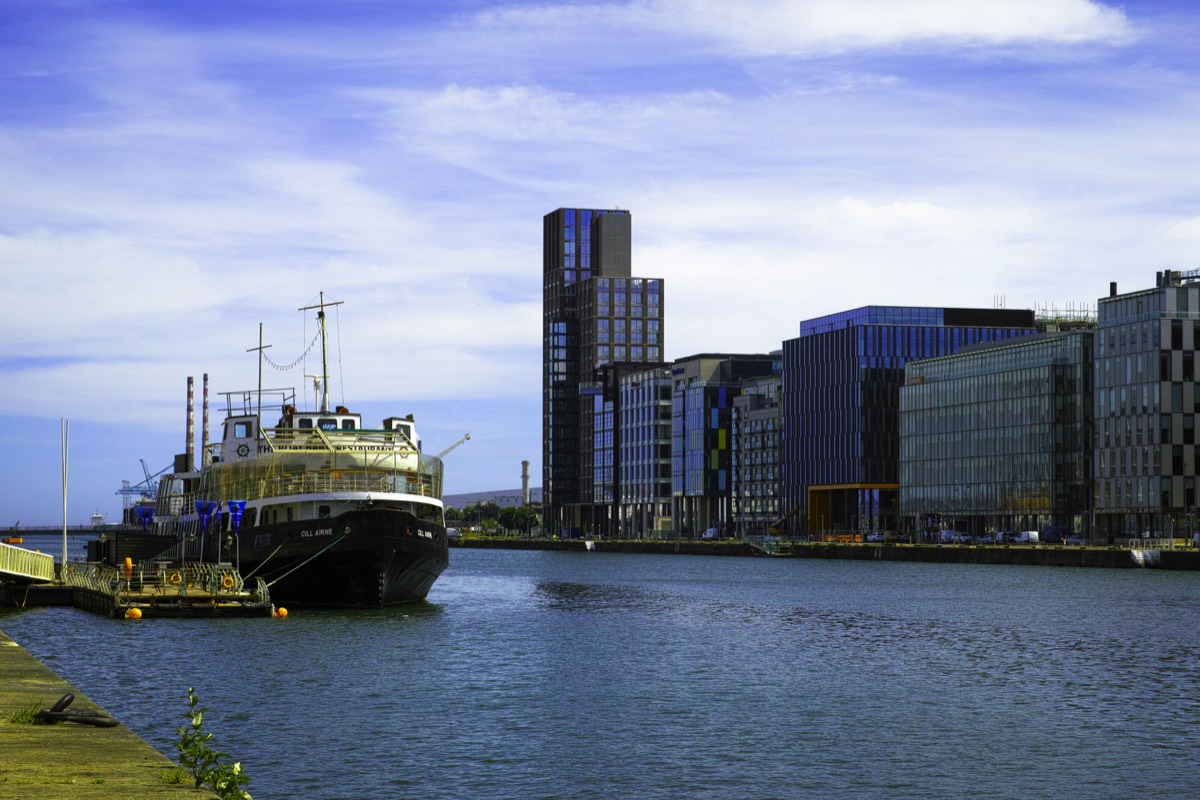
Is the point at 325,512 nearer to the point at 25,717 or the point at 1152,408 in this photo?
the point at 25,717

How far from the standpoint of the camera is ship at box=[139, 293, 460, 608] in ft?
234

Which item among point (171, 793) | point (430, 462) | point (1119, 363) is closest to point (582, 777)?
point (171, 793)

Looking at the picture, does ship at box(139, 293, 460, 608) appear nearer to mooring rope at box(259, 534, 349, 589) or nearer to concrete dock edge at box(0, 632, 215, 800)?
mooring rope at box(259, 534, 349, 589)

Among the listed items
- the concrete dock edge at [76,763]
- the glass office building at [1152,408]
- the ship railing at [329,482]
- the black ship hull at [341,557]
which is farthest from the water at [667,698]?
the glass office building at [1152,408]

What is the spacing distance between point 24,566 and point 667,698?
144ft

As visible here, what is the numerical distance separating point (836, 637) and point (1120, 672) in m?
16.7

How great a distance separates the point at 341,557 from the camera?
71438 millimetres

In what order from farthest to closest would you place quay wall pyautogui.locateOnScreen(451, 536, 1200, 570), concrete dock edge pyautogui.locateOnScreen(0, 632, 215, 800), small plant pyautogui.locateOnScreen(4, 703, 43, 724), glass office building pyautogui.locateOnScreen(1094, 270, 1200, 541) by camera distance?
glass office building pyautogui.locateOnScreen(1094, 270, 1200, 541) < quay wall pyautogui.locateOnScreen(451, 536, 1200, 570) < small plant pyautogui.locateOnScreen(4, 703, 43, 724) < concrete dock edge pyautogui.locateOnScreen(0, 632, 215, 800)

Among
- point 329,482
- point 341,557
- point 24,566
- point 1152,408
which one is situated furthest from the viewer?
point 1152,408

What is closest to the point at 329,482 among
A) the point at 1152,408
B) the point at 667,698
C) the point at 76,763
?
the point at 667,698

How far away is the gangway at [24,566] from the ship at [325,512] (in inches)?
273

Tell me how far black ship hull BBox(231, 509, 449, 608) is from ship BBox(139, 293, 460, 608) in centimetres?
4

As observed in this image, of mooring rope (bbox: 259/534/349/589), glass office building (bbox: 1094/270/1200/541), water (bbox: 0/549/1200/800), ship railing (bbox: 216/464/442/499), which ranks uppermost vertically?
glass office building (bbox: 1094/270/1200/541)

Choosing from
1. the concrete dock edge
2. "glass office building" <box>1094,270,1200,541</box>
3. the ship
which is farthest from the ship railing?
"glass office building" <box>1094,270,1200,541</box>
